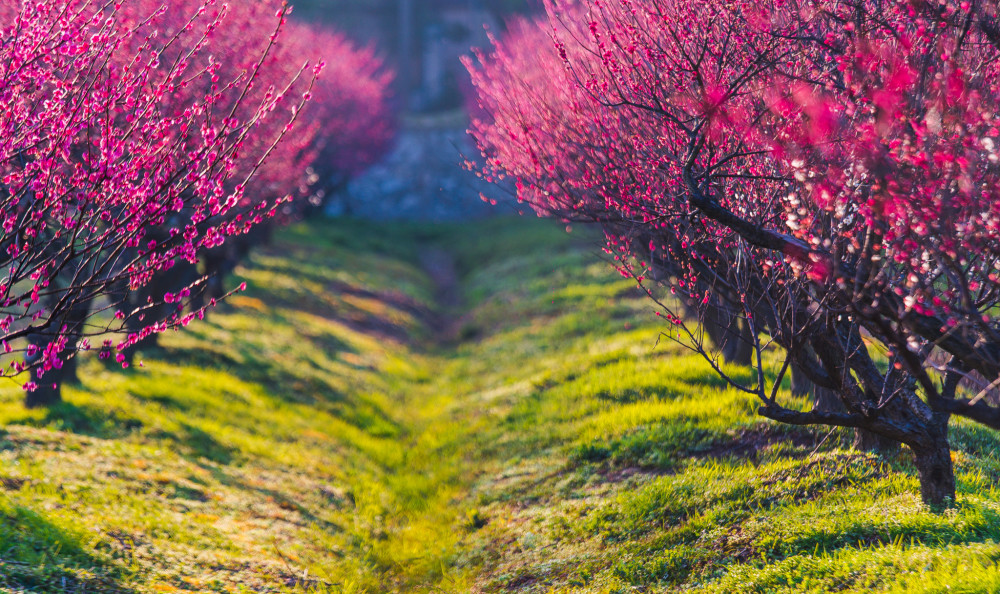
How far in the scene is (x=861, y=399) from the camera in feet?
22.1

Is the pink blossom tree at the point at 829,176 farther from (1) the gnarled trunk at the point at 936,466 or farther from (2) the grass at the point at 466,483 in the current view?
(2) the grass at the point at 466,483

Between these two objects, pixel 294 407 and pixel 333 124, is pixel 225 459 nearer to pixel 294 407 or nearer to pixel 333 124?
pixel 294 407

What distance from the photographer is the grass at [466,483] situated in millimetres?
6980

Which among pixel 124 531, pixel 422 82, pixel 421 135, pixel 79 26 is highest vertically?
pixel 422 82

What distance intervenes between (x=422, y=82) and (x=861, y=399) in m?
73.0

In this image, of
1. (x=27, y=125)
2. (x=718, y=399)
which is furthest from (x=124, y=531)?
(x=718, y=399)

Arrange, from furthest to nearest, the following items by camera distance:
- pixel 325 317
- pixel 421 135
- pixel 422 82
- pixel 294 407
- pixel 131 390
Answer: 1. pixel 422 82
2. pixel 421 135
3. pixel 325 317
4. pixel 294 407
5. pixel 131 390

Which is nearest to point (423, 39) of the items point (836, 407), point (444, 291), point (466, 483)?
point (444, 291)

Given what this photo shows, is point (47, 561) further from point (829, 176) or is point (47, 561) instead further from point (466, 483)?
point (829, 176)

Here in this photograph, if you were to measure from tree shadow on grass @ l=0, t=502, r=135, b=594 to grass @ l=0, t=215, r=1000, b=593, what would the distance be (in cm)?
2

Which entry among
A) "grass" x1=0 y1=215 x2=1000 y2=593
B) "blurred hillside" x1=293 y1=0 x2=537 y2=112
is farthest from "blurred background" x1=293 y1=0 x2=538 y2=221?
"grass" x1=0 y1=215 x2=1000 y2=593

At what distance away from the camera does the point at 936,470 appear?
22.0 ft

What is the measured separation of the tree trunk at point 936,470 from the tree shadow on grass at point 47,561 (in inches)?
293

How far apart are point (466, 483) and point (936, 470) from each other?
6650 millimetres
